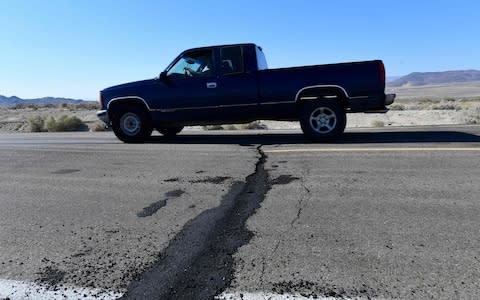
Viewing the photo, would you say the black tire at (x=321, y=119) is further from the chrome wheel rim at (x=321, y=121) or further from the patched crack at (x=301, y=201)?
the patched crack at (x=301, y=201)

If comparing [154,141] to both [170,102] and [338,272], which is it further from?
[338,272]

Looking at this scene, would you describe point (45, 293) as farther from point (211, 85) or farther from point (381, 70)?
point (381, 70)

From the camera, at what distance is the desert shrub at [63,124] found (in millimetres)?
26016

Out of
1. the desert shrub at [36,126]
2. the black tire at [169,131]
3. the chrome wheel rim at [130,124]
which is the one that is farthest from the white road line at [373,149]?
the desert shrub at [36,126]

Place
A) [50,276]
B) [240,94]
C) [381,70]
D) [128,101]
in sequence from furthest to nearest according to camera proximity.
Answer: [128,101]
[240,94]
[381,70]
[50,276]

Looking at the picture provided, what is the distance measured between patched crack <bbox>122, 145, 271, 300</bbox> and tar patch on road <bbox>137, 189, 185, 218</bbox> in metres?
0.62

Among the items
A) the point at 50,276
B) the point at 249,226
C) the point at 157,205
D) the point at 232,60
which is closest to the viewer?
the point at 50,276

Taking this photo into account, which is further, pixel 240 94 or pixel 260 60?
pixel 260 60

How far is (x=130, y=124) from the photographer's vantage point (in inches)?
462

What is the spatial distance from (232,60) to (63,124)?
18.4 metres

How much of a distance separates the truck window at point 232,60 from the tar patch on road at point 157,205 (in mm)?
4861

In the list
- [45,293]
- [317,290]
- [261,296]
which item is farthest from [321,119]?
[45,293]

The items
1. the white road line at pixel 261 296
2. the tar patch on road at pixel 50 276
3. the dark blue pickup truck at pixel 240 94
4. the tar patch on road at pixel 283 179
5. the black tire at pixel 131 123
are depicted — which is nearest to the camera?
the white road line at pixel 261 296

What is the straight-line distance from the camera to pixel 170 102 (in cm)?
1113
